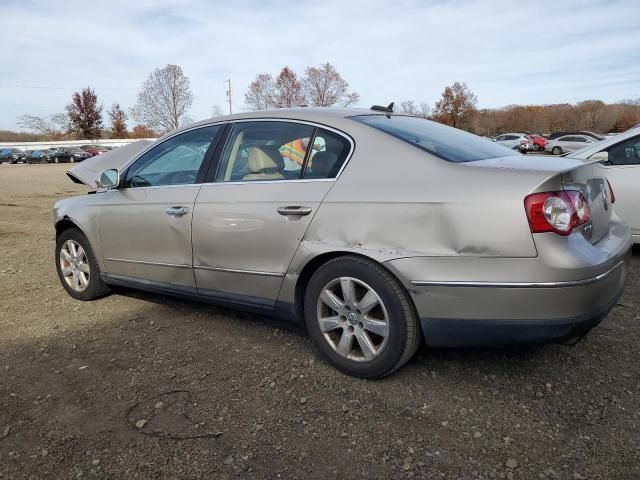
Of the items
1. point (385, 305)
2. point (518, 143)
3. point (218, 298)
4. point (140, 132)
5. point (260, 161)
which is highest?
point (140, 132)

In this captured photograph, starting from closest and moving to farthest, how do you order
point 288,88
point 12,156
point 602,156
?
1. point 602,156
2. point 12,156
3. point 288,88

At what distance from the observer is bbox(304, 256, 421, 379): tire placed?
275 centimetres

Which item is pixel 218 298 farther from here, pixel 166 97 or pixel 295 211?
pixel 166 97

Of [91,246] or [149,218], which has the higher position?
[149,218]

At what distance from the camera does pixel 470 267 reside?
8.35 feet

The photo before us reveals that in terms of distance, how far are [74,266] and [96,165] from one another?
7.98ft

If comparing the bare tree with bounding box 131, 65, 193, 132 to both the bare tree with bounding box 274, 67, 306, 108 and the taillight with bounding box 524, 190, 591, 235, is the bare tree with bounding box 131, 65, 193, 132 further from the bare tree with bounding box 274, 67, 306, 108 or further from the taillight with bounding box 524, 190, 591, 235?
the taillight with bounding box 524, 190, 591, 235

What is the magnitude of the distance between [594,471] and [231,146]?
275 centimetres

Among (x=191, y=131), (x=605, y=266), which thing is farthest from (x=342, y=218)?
(x=191, y=131)

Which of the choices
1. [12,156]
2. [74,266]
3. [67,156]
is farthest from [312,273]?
[12,156]

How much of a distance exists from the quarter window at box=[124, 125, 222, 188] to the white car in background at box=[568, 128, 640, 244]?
3769mm

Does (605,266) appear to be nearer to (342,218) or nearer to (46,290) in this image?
(342,218)

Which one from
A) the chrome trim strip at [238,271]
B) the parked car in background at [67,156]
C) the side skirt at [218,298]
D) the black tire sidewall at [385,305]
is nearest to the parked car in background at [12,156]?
the parked car in background at [67,156]

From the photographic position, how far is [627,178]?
5.51m
